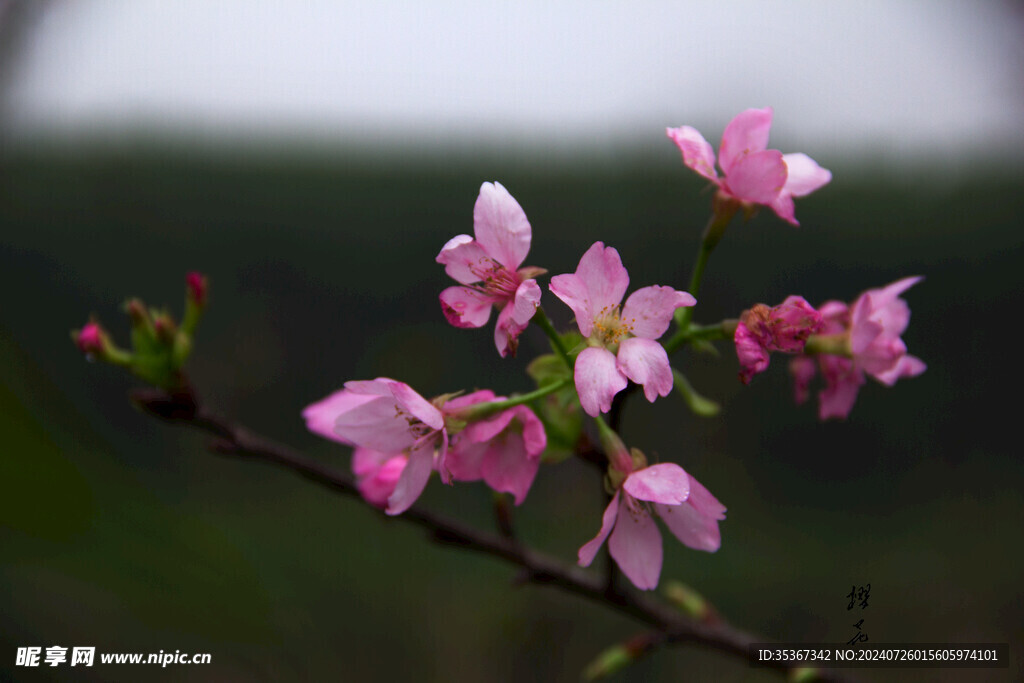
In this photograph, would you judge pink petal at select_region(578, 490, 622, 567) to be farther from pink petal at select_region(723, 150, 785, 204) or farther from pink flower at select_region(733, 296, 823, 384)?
pink petal at select_region(723, 150, 785, 204)

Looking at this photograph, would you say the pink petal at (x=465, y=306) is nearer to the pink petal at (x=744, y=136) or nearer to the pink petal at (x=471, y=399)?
the pink petal at (x=471, y=399)

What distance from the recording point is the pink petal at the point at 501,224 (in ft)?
1.33

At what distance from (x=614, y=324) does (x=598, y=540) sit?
132 millimetres

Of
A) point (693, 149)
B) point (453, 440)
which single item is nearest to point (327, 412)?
point (453, 440)

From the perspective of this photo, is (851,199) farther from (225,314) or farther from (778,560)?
(225,314)

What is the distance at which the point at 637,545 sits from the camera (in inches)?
17.8

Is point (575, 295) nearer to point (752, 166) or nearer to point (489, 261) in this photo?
point (489, 261)

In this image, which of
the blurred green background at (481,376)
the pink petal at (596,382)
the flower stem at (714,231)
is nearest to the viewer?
the pink petal at (596,382)

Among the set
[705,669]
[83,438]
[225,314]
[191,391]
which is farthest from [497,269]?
[225,314]

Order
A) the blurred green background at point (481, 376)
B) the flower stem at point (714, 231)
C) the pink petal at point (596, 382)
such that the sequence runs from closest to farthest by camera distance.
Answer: the pink petal at point (596, 382) < the flower stem at point (714, 231) < the blurred green background at point (481, 376)

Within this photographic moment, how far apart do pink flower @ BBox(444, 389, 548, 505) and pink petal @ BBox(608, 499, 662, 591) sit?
2.8 inches

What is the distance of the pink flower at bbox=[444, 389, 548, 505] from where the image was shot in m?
0.43

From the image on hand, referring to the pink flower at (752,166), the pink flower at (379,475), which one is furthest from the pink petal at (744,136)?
the pink flower at (379,475)

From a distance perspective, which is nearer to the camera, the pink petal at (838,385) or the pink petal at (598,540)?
the pink petal at (598,540)
